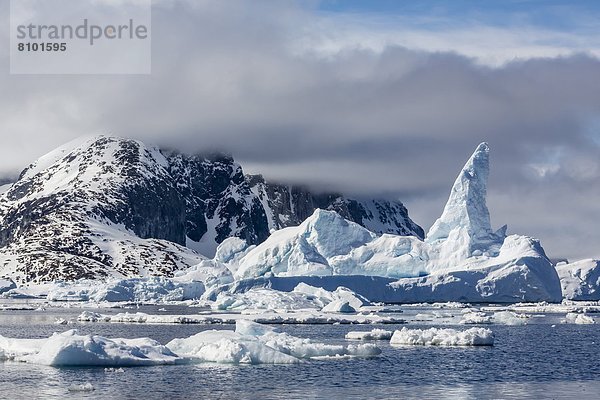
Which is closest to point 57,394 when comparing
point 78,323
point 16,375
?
point 16,375

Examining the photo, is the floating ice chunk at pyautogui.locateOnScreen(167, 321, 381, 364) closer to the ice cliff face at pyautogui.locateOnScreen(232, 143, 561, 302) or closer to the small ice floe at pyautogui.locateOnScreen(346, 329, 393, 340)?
the small ice floe at pyautogui.locateOnScreen(346, 329, 393, 340)

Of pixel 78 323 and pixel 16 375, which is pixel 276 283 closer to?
pixel 78 323

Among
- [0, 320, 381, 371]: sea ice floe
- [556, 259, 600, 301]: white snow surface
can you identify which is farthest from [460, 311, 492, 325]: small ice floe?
[556, 259, 600, 301]: white snow surface

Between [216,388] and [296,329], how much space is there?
3364 centimetres

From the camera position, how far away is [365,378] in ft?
147

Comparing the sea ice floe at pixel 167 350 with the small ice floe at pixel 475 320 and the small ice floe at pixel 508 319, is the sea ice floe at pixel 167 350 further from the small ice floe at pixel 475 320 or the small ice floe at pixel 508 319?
the small ice floe at pixel 508 319

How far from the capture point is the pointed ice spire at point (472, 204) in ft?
410

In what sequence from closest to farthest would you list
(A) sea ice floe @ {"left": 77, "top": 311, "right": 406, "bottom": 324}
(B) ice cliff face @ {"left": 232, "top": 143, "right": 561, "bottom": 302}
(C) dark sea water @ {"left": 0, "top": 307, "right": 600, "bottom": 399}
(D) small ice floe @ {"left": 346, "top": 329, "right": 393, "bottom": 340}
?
(C) dark sea water @ {"left": 0, "top": 307, "right": 600, "bottom": 399} → (D) small ice floe @ {"left": 346, "top": 329, "right": 393, "bottom": 340} → (A) sea ice floe @ {"left": 77, "top": 311, "right": 406, "bottom": 324} → (B) ice cliff face @ {"left": 232, "top": 143, "right": 561, "bottom": 302}

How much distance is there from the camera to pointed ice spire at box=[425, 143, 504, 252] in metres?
125

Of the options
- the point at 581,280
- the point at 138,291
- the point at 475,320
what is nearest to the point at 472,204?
the point at 581,280

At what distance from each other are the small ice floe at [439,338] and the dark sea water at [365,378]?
0.76 m

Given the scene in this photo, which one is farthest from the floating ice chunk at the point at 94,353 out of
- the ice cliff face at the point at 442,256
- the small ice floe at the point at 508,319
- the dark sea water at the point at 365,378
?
the ice cliff face at the point at 442,256

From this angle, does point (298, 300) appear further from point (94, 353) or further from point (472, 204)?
point (94, 353)

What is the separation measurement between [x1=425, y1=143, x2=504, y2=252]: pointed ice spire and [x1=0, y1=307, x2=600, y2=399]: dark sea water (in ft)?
211
